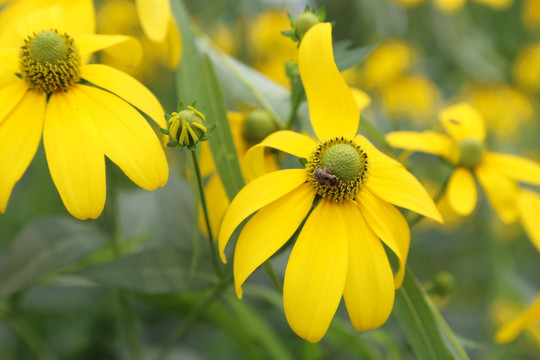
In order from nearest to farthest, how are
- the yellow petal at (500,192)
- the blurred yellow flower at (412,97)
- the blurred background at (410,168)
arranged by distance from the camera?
the yellow petal at (500,192), the blurred background at (410,168), the blurred yellow flower at (412,97)

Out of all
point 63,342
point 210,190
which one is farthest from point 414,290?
point 63,342

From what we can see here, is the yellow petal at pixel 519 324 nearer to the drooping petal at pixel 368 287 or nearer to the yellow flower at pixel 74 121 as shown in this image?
the drooping petal at pixel 368 287

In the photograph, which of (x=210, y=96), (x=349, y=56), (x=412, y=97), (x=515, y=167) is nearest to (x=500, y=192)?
(x=515, y=167)

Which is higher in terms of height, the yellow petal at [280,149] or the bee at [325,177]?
the yellow petal at [280,149]

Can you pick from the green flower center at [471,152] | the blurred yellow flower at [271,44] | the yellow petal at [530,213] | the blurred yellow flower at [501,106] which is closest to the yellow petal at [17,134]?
the green flower center at [471,152]

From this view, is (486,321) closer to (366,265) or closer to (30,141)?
(366,265)

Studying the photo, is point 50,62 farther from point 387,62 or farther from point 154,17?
point 387,62
